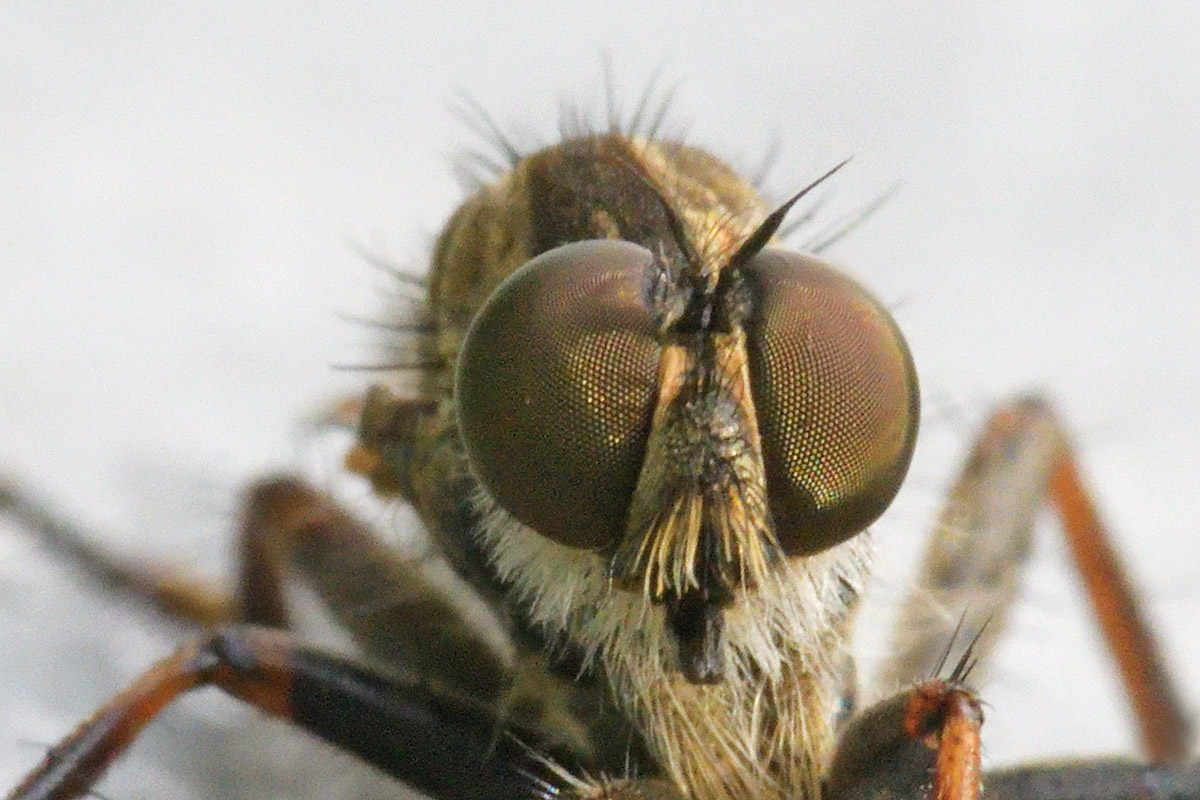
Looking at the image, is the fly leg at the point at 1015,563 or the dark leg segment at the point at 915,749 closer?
the dark leg segment at the point at 915,749

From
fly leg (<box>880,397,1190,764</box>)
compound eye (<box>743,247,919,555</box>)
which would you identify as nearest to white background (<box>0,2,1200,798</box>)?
fly leg (<box>880,397,1190,764</box>)

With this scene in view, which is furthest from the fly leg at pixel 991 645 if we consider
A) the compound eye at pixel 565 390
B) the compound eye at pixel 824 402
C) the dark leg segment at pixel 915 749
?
the compound eye at pixel 565 390

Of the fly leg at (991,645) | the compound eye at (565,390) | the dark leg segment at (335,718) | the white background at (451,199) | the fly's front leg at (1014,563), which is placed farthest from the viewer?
the white background at (451,199)

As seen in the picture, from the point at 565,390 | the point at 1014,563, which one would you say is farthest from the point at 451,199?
the point at 565,390

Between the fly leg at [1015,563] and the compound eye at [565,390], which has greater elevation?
the compound eye at [565,390]

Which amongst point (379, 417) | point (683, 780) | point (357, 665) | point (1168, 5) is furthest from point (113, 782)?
point (1168, 5)

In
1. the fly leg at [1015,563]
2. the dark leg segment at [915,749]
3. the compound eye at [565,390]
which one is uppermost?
the compound eye at [565,390]

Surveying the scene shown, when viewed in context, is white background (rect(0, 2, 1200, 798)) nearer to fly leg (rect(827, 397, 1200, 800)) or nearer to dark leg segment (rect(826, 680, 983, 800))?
fly leg (rect(827, 397, 1200, 800))

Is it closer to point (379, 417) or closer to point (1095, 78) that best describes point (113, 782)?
point (379, 417)

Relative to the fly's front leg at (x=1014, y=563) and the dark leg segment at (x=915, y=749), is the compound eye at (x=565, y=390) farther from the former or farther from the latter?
the fly's front leg at (x=1014, y=563)
